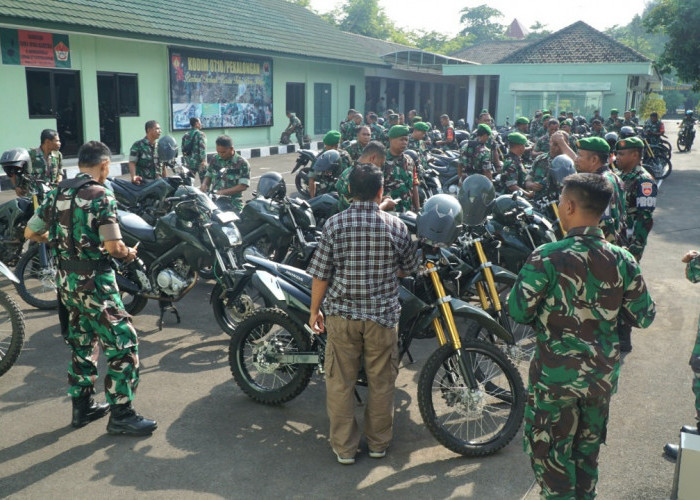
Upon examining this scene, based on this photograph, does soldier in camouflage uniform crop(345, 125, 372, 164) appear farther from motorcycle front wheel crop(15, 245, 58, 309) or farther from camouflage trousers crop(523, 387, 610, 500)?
camouflage trousers crop(523, 387, 610, 500)

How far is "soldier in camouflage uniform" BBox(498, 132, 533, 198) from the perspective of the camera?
8.42 metres

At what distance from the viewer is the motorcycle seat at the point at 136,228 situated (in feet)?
19.8

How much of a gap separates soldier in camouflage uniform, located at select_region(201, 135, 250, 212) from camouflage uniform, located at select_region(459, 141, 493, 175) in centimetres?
313

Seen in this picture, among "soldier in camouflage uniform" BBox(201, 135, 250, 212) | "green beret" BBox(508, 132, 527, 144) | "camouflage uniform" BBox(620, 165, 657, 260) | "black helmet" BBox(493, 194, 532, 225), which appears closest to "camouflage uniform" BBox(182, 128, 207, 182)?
"soldier in camouflage uniform" BBox(201, 135, 250, 212)

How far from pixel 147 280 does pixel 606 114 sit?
1040 inches

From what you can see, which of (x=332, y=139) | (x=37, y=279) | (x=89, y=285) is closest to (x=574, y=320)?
(x=89, y=285)

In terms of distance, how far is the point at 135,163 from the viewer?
8891 millimetres

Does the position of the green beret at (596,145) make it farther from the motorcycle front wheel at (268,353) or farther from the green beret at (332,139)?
the green beret at (332,139)

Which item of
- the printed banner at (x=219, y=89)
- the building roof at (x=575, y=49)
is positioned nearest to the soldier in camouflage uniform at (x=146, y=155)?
the printed banner at (x=219, y=89)

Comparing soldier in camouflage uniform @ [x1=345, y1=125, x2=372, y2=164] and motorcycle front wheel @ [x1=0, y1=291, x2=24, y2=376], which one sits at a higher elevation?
soldier in camouflage uniform @ [x1=345, y1=125, x2=372, y2=164]

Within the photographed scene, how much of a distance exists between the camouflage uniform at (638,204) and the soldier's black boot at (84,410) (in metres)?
4.34

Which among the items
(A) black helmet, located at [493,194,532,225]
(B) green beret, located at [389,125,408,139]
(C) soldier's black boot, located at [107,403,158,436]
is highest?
(B) green beret, located at [389,125,408,139]

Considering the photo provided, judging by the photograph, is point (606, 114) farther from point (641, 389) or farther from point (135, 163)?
point (641, 389)

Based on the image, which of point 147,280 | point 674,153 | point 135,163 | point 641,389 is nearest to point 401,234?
point 641,389
